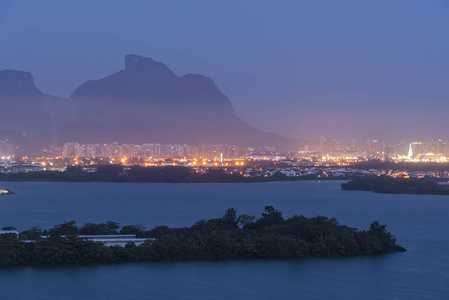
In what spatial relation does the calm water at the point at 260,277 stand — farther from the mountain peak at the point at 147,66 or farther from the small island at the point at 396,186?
the mountain peak at the point at 147,66

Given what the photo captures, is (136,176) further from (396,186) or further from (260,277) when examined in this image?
(260,277)

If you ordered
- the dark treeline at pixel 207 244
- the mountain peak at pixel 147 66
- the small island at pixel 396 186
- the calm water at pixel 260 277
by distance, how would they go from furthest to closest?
the mountain peak at pixel 147 66
the small island at pixel 396 186
the dark treeline at pixel 207 244
the calm water at pixel 260 277

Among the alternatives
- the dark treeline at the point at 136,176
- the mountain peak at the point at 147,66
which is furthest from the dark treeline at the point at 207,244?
the mountain peak at the point at 147,66

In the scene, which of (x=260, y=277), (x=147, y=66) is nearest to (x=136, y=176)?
(x=260, y=277)

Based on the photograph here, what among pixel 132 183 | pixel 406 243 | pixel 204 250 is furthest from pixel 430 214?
pixel 132 183

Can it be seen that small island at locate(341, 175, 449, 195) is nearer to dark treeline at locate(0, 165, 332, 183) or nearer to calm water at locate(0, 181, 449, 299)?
dark treeline at locate(0, 165, 332, 183)

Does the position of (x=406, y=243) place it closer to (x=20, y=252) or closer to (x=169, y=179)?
(x=20, y=252)
